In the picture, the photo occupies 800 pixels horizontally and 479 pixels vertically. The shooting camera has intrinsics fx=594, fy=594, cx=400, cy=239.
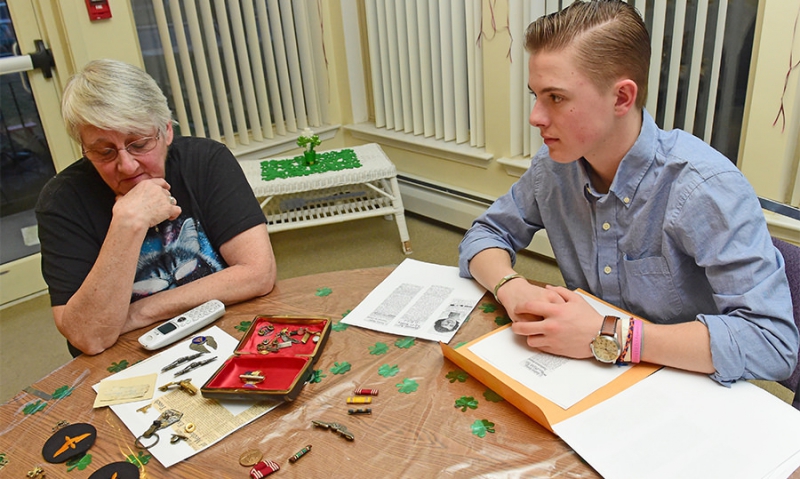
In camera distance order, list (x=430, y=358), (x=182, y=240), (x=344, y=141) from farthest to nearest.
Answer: (x=344, y=141) → (x=182, y=240) → (x=430, y=358)

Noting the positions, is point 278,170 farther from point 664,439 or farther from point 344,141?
point 664,439

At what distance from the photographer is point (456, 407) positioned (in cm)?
93

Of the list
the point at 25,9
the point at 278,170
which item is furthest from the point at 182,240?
the point at 25,9

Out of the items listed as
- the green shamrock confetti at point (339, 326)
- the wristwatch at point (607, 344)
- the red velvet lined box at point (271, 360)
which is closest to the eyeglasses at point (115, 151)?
the red velvet lined box at point (271, 360)

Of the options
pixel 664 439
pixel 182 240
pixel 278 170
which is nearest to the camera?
pixel 664 439

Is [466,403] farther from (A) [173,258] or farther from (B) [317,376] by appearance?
(A) [173,258]

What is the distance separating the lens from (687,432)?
2.68 ft

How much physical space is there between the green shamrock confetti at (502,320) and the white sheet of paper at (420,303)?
0.06 metres

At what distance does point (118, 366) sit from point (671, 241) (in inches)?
41.7

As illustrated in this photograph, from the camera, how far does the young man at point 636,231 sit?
0.93 metres

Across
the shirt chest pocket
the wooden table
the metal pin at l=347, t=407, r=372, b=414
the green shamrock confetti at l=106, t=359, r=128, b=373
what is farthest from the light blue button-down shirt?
the green shamrock confetti at l=106, t=359, r=128, b=373

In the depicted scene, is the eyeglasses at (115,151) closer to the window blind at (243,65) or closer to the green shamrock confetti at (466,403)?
the green shamrock confetti at (466,403)

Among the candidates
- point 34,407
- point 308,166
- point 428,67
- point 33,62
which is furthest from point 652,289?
point 33,62

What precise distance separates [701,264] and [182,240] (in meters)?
1.14
